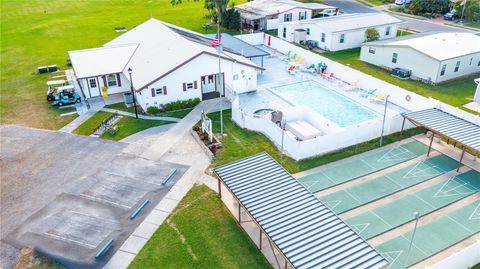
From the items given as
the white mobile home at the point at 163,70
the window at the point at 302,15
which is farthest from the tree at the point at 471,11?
the white mobile home at the point at 163,70

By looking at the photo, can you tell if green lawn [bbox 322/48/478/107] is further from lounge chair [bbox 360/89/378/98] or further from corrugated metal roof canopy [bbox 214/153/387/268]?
corrugated metal roof canopy [bbox 214/153/387/268]

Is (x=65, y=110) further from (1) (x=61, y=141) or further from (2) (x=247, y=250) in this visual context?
(2) (x=247, y=250)

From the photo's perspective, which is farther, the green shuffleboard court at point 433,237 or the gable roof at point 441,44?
the gable roof at point 441,44

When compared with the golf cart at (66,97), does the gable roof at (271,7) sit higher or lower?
higher

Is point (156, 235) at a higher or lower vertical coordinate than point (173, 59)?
lower

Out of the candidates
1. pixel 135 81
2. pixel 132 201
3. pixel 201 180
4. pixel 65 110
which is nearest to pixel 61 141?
pixel 65 110

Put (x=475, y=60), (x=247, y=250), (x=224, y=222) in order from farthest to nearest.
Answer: (x=475, y=60) → (x=224, y=222) → (x=247, y=250)

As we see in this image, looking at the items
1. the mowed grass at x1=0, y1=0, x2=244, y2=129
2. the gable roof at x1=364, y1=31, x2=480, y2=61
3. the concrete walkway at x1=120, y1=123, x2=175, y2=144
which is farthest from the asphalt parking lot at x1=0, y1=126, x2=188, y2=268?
the gable roof at x1=364, y1=31, x2=480, y2=61

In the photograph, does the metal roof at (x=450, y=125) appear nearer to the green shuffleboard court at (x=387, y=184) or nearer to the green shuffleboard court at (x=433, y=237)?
the green shuffleboard court at (x=387, y=184)
